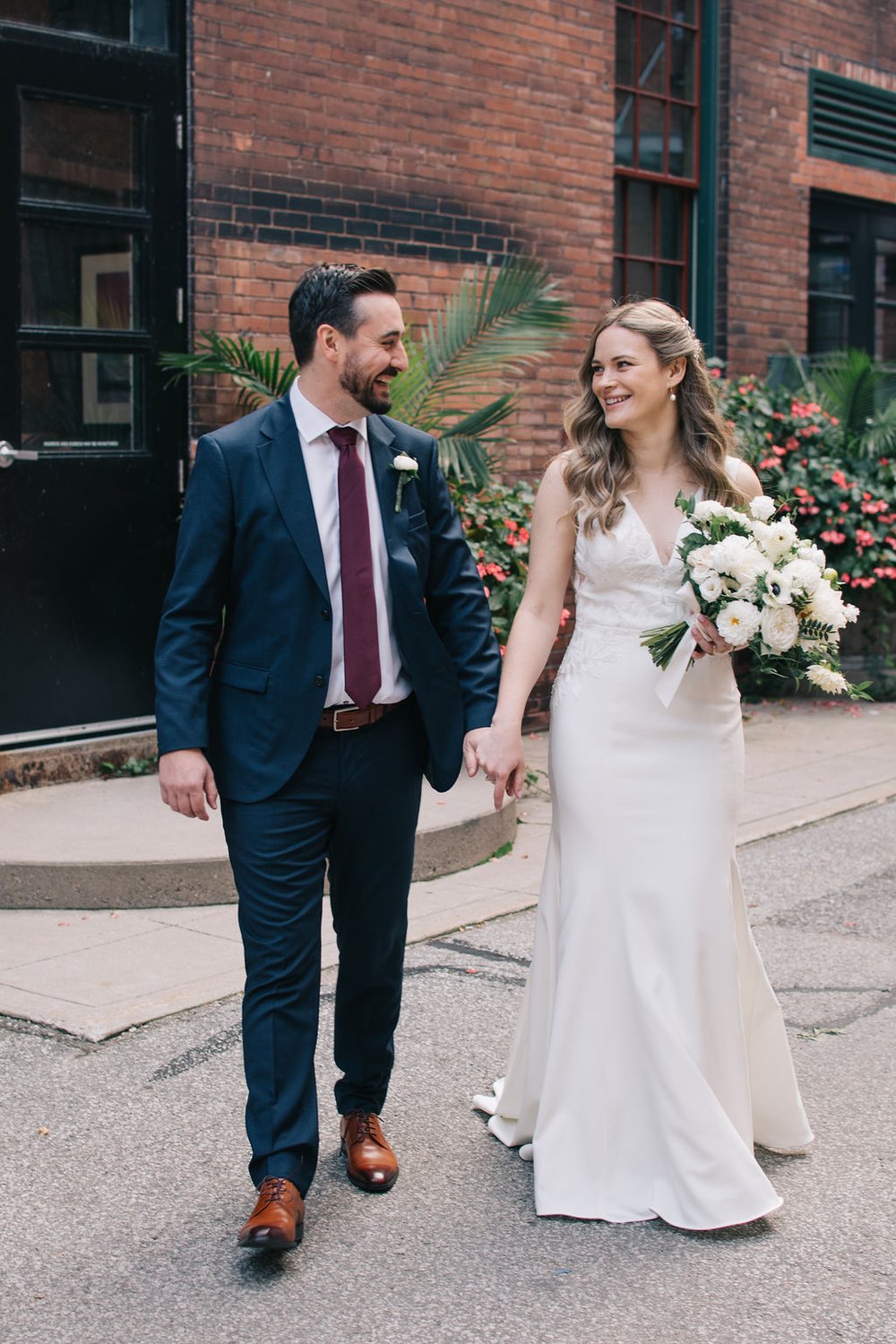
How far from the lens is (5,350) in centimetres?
709

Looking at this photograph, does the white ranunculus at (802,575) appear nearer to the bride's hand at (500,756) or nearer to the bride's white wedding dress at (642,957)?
the bride's white wedding dress at (642,957)

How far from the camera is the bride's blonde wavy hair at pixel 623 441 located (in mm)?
3834

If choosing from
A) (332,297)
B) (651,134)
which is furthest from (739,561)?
(651,134)

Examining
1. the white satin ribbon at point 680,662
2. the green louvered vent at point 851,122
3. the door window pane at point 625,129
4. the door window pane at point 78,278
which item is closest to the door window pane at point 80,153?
the door window pane at point 78,278

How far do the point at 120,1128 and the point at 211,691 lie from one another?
122cm

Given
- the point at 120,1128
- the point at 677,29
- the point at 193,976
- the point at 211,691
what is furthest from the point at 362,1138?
the point at 677,29

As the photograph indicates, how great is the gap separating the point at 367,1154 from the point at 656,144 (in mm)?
8785

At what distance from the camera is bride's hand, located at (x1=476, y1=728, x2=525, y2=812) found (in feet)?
12.1

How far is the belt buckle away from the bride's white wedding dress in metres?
0.57

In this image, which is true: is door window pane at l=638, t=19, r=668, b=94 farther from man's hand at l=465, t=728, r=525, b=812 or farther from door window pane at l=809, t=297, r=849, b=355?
man's hand at l=465, t=728, r=525, b=812

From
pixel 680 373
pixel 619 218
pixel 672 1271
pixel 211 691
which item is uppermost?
pixel 619 218

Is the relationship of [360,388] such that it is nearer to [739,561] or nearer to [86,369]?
[739,561]

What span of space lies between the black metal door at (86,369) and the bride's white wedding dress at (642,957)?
12.8 ft

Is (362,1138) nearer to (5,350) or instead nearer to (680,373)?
(680,373)
